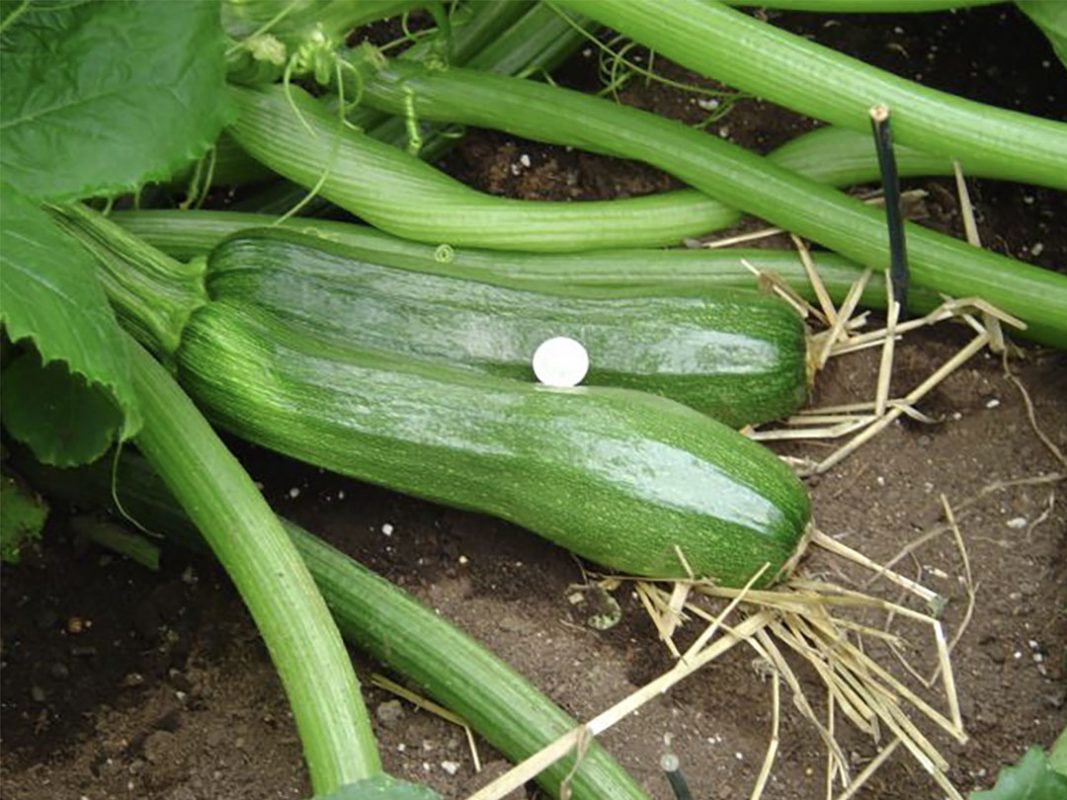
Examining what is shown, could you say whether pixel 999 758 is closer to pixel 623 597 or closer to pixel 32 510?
pixel 623 597

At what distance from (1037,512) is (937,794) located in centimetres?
54

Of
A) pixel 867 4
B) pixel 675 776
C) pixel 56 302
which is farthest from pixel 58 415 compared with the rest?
pixel 867 4

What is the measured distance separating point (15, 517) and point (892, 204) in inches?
59.6

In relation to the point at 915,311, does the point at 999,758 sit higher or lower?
lower

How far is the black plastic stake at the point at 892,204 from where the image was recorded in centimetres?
270

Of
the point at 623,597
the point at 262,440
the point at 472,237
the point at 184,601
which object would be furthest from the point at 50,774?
the point at 472,237

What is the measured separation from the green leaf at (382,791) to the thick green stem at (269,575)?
0.29m

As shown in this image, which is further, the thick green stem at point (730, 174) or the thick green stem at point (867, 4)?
the thick green stem at point (730, 174)

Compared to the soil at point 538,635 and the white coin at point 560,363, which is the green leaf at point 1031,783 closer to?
the soil at point 538,635

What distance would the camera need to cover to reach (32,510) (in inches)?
111

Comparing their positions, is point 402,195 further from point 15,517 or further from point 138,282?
point 15,517

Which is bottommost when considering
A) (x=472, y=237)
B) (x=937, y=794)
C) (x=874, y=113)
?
(x=937, y=794)

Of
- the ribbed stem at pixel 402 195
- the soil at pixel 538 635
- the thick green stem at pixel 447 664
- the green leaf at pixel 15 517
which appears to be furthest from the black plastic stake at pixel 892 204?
the green leaf at pixel 15 517

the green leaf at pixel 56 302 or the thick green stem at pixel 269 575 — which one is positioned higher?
the green leaf at pixel 56 302
